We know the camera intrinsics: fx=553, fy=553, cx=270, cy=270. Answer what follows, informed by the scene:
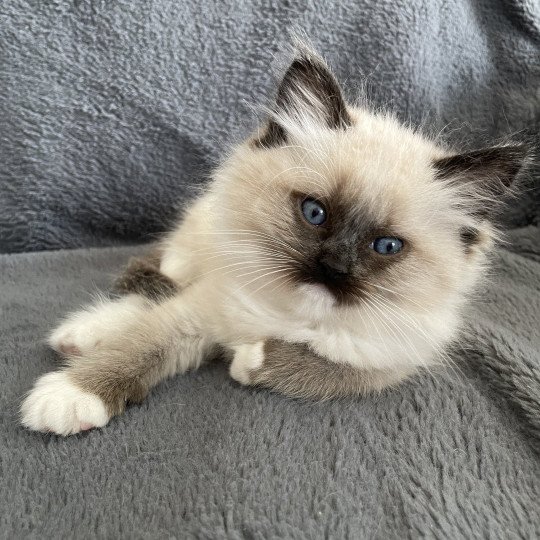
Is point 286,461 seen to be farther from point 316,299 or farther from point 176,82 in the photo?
point 176,82

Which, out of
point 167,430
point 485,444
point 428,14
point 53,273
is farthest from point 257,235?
point 428,14

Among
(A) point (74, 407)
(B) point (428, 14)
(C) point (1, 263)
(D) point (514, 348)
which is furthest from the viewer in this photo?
(B) point (428, 14)

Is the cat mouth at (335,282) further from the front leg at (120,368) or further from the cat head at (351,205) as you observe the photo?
the front leg at (120,368)

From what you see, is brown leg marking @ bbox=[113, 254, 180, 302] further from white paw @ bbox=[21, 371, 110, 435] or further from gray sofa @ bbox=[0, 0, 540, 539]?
white paw @ bbox=[21, 371, 110, 435]

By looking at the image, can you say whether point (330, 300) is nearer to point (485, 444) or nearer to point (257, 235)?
point (257, 235)

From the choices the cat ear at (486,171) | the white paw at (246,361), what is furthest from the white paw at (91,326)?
the cat ear at (486,171)

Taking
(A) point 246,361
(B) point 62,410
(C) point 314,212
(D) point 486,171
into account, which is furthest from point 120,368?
(D) point 486,171
